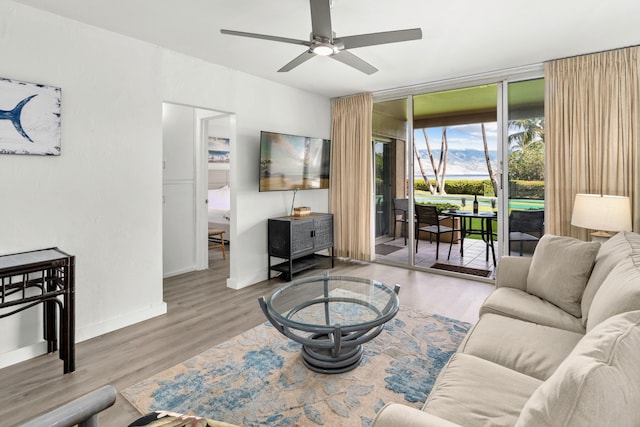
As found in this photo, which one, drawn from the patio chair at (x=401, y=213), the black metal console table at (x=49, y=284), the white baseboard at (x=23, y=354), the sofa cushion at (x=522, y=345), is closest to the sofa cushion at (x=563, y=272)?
the sofa cushion at (x=522, y=345)

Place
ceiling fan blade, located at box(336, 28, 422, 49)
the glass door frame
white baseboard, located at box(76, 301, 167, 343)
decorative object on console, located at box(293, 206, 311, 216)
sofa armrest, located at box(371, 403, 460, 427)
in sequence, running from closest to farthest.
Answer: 1. sofa armrest, located at box(371, 403, 460, 427)
2. ceiling fan blade, located at box(336, 28, 422, 49)
3. white baseboard, located at box(76, 301, 167, 343)
4. the glass door frame
5. decorative object on console, located at box(293, 206, 311, 216)

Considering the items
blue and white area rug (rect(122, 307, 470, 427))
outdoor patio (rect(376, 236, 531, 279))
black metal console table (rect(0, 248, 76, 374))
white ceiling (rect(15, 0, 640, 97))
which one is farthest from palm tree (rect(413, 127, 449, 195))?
black metal console table (rect(0, 248, 76, 374))

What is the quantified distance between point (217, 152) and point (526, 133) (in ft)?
16.0

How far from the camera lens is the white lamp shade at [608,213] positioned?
297 cm

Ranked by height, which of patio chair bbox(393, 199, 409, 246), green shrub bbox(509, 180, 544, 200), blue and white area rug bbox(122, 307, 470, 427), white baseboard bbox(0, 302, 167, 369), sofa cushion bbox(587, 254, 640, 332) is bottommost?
blue and white area rug bbox(122, 307, 470, 427)

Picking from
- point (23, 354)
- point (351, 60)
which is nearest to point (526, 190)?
point (351, 60)

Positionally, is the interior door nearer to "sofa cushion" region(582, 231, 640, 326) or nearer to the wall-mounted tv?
the wall-mounted tv

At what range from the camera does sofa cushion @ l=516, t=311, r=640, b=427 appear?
76cm

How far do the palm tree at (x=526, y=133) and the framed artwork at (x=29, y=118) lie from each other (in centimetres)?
444

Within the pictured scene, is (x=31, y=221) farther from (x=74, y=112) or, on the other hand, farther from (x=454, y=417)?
(x=454, y=417)

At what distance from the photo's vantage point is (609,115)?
11.0 ft

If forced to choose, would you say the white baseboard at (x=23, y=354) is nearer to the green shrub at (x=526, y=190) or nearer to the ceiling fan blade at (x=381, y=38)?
the ceiling fan blade at (x=381, y=38)

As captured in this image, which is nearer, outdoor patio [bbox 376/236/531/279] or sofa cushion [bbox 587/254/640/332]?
sofa cushion [bbox 587/254/640/332]

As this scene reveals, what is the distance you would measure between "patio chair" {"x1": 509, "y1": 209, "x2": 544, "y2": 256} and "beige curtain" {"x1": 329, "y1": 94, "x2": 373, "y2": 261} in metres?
1.84
